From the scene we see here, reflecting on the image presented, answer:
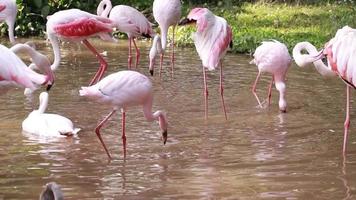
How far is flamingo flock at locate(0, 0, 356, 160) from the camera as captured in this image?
605cm

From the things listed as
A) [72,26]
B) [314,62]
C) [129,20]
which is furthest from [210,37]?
[129,20]

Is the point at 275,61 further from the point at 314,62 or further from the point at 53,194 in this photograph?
the point at 53,194

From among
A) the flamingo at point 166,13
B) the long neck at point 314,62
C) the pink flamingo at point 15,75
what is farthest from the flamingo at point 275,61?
the pink flamingo at point 15,75

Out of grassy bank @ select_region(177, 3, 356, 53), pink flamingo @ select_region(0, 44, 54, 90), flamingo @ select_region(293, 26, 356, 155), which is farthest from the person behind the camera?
grassy bank @ select_region(177, 3, 356, 53)

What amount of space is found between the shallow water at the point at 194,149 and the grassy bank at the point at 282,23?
3.51 metres

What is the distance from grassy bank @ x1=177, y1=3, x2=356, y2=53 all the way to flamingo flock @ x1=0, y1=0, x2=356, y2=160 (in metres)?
3.32

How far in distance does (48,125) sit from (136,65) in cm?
344

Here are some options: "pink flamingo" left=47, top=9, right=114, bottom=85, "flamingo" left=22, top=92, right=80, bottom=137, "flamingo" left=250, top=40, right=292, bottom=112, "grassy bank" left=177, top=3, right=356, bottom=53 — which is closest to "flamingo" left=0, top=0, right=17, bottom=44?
"pink flamingo" left=47, top=9, right=114, bottom=85

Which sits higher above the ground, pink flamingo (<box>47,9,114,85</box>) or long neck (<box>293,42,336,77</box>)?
pink flamingo (<box>47,9,114,85</box>)

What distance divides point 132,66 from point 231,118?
134 inches

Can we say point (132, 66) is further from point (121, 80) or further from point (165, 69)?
point (121, 80)

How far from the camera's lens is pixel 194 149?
634 centimetres

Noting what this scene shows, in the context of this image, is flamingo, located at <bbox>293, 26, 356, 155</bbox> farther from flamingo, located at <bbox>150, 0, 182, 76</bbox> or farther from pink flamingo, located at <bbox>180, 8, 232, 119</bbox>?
flamingo, located at <bbox>150, 0, 182, 76</bbox>

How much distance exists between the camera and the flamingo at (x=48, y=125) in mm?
6723
